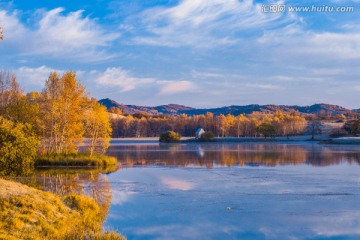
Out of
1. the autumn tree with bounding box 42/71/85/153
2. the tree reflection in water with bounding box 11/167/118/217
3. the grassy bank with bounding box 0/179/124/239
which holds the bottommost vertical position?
the tree reflection in water with bounding box 11/167/118/217

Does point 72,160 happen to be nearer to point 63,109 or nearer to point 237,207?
point 63,109

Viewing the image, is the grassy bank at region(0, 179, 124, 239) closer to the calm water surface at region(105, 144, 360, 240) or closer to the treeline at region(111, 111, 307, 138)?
the calm water surface at region(105, 144, 360, 240)

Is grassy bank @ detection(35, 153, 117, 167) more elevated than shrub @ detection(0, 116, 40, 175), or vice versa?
shrub @ detection(0, 116, 40, 175)

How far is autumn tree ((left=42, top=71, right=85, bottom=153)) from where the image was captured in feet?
124

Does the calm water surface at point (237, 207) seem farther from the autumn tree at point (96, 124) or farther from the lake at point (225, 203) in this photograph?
the autumn tree at point (96, 124)

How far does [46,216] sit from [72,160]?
24295 mm

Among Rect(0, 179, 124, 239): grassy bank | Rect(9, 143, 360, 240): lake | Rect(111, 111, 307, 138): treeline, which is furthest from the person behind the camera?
Rect(111, 111, 307, 138): treeline

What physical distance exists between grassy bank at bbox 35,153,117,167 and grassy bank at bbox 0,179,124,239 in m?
20.0

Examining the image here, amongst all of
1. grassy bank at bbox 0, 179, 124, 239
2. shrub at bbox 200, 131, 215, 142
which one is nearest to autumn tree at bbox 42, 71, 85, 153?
grassy bank at bbox 0, 179, 124, 239

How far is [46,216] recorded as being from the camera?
13180 millimetres

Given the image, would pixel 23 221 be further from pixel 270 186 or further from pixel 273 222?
Result: pixel 270 186

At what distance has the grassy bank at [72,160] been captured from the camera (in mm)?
36094

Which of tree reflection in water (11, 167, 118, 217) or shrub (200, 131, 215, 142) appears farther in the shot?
shrub (200, 131, 215, 142)

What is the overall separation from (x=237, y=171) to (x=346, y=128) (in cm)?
9119
